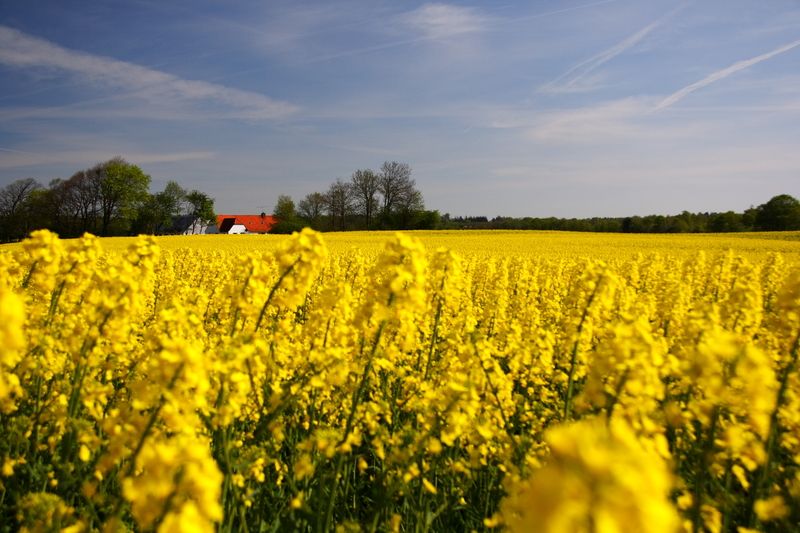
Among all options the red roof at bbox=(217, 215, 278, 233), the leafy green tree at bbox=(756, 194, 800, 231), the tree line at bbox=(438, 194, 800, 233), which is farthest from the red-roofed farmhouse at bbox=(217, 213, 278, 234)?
the leafy green tree at bbox=(756, 194, 800, 231)

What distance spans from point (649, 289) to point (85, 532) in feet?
39.6

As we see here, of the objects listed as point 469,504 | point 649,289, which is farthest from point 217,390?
point 649,289

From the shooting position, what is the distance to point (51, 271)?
12.1 feet

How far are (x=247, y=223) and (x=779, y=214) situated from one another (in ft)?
279

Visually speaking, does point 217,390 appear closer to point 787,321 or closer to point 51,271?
point 51,271

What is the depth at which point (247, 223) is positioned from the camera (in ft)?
317

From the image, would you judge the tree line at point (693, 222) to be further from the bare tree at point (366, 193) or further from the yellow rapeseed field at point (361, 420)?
the yellow rapeseed field at point (361, 420)

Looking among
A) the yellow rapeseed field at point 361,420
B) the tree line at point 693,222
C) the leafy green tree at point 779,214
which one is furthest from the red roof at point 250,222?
the yellow rapeseed field at point 361,420

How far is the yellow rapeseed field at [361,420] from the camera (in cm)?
157

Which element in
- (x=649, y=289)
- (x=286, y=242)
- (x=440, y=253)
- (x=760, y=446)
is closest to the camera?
(x=760, y=446)

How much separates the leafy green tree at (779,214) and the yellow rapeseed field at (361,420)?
196ft

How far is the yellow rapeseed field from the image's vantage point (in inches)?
61.8

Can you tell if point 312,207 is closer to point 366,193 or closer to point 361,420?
point 366,193

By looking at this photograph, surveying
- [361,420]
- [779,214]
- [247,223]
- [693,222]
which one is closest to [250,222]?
[247,223]
